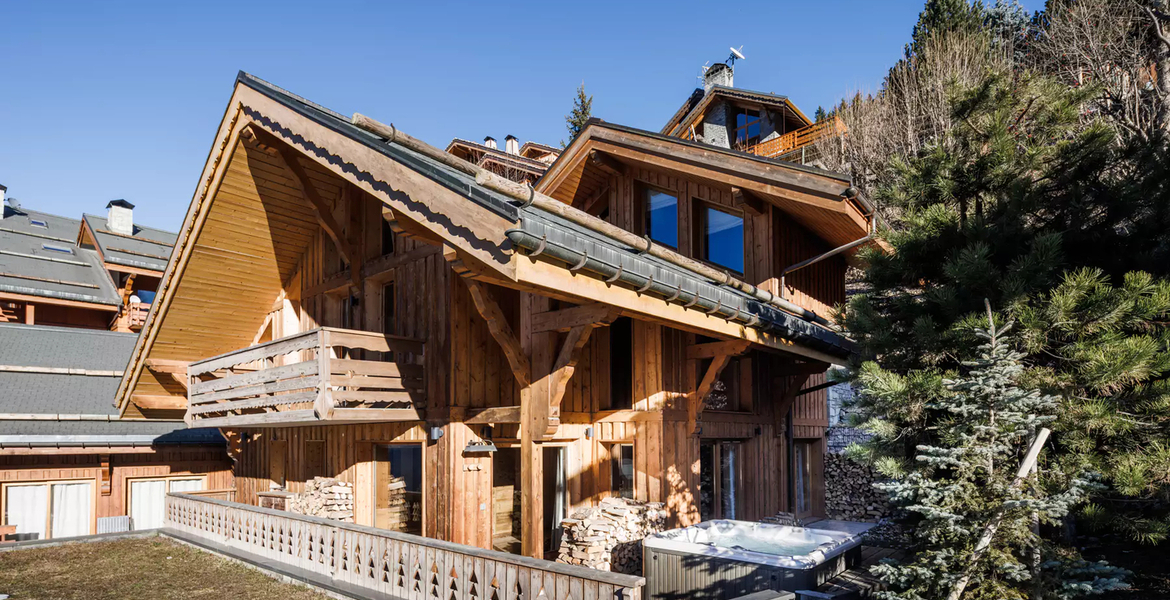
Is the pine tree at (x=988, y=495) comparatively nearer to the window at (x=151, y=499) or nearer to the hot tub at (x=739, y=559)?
the hot tub at (x=739, y=559)

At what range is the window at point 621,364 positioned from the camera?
10.5 m

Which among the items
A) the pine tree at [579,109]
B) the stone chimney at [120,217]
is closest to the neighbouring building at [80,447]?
the stone chimney at [120,217]

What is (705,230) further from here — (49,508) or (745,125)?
(745,125)

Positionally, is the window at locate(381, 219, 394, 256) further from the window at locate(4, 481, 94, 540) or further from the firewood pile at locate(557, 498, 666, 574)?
the window at locate(4, 481, 94, 540)

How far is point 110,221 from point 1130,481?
31.8 meters

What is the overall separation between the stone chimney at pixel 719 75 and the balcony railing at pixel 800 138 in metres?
3.83

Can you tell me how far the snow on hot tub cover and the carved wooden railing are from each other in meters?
1.89

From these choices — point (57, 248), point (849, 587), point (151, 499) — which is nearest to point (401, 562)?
point (849, 587)

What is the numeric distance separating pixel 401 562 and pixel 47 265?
2416 cm

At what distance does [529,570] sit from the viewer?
6.59 metres

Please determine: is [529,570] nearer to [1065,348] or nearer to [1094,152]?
[1065,348]

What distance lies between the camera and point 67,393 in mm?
16188

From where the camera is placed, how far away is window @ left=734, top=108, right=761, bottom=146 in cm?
3222

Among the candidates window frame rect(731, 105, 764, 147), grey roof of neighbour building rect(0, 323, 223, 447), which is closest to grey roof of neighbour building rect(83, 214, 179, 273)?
grey roof of neighbour building rect(0, 323, 223, 447)
